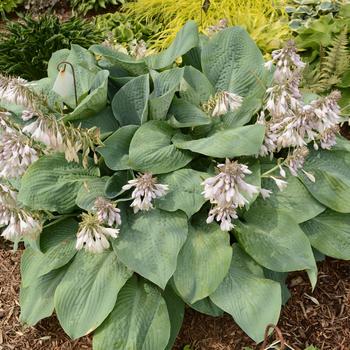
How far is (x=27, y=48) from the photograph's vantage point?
485cm

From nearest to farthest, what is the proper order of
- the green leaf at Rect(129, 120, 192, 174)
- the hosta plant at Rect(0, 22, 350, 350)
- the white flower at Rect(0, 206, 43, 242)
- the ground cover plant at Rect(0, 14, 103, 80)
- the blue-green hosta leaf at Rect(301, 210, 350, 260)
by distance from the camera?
the white flower at Rect(0, 206, 43, 242), the hosta plant at Rect(0, 22, 350, 350), the green leaf at Rect(129, 120, 192, 174), the blue-green hosta leaf at Rect(301, 210, 350, 260), the ground cover plant at Rect(0, 14, 103, 80)

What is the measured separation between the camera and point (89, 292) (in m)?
2.91

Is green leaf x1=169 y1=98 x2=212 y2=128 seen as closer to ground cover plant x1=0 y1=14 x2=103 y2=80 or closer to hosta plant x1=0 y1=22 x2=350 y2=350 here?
hosta plant x1=0 y1=22 x2=350 y2=350

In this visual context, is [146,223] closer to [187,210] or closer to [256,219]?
[187,210]

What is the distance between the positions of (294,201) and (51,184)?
139 centimetres

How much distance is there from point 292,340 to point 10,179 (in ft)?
6.21

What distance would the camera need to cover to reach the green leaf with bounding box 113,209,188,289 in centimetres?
276

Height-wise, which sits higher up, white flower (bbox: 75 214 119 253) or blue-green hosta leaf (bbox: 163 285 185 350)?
white flower (bbox: 75 214 119 253)

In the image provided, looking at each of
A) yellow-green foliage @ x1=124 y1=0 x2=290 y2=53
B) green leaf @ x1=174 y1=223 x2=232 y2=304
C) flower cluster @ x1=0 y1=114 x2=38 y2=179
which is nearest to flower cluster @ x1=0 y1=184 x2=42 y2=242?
flower cluster @ x1=0 y1=114 x2=38 y2=179

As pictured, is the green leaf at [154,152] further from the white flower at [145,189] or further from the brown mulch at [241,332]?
the brown mulch at [241,332]

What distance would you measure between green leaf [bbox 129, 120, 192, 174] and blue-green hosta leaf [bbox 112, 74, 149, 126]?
0.19 metres

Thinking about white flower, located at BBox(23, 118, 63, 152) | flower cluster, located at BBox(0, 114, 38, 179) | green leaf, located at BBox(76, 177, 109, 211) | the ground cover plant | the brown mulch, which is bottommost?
the brown mulch

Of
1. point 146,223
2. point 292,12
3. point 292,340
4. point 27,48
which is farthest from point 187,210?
point 292,12

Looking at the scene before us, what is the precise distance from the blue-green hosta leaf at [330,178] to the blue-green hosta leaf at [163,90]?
899 mm
